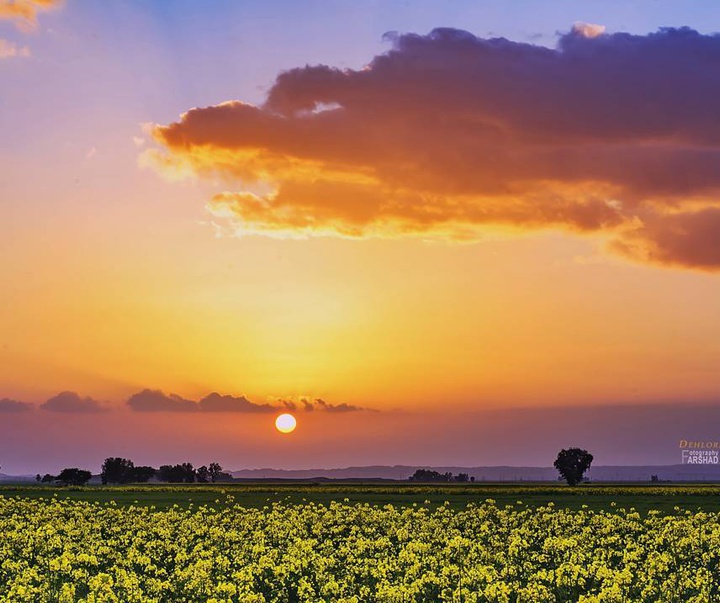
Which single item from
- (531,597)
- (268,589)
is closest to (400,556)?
(268,589)

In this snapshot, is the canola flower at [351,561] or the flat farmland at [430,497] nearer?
the canola flower at [351,561]

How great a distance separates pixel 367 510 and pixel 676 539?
55.9ft

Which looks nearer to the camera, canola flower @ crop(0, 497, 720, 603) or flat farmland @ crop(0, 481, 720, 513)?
canola flower @ crop(0, 497, 720, 603)

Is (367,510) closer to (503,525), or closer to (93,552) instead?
(503,525)

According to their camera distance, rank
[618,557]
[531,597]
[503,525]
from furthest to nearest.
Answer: [503,525]
[618,557]
[531,597]

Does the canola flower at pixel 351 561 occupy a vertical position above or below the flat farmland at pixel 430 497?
above

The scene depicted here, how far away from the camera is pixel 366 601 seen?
22.2 metres

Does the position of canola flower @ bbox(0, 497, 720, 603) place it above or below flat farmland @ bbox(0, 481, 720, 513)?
above

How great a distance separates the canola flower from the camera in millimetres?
22047

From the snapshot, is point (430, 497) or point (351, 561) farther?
point (430, 497)

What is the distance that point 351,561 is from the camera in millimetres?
27344

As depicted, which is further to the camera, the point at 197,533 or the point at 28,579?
the point at 197,533

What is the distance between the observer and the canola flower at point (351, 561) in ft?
72.3

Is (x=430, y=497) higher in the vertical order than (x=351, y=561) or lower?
lower
